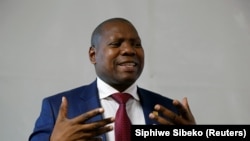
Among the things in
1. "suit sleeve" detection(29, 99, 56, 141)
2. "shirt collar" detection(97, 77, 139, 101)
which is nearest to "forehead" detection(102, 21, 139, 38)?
"shirt collar" detection(97, 77, 139, 101)

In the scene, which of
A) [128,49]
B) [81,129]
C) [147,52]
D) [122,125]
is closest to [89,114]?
[81,129]

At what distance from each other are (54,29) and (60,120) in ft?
2.00

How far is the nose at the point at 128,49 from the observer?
3.20 feet

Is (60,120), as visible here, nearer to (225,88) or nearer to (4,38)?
(4,38)

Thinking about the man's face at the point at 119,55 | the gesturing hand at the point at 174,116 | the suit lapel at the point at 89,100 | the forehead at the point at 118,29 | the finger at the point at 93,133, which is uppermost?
the forehead at the point at 118,29

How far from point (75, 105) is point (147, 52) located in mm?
512

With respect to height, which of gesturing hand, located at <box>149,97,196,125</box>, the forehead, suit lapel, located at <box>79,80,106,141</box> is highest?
the forehead

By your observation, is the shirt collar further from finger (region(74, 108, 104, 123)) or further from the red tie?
finger (region(74, 108, 104, 123))

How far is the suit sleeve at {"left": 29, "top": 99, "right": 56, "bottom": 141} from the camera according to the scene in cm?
88

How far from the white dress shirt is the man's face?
0.02 m

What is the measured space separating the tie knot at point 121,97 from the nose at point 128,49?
0.39 ft

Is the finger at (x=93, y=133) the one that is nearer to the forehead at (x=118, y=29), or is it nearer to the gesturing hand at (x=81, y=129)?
the gesturing hand at (x=81, y=129)

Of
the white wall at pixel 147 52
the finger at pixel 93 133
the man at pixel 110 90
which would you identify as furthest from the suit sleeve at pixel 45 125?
the white wall at pixel 147 52

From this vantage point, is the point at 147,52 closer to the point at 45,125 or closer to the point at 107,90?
the point at 107,90
